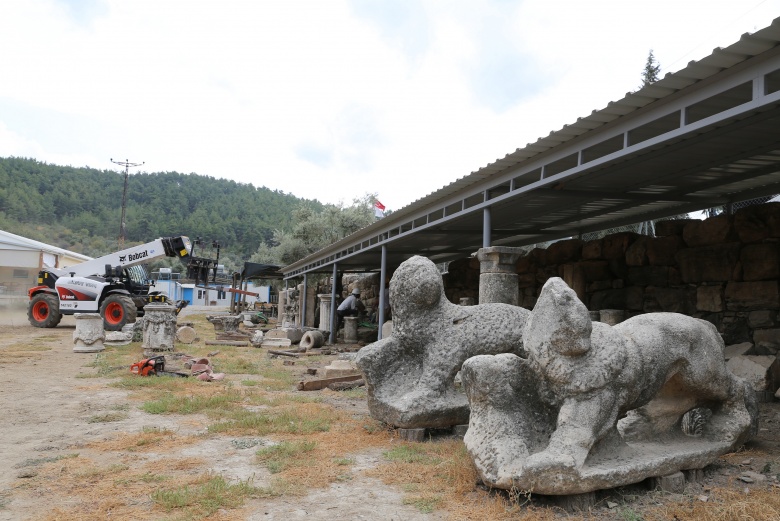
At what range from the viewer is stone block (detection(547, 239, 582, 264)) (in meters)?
9.16

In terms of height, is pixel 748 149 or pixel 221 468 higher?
pixel 748 149

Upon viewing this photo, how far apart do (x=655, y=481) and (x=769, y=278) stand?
4.30 meters

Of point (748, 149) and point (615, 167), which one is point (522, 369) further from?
point (748, 149)

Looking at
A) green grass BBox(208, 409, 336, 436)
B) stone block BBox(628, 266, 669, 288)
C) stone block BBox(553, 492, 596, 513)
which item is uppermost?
stone block BBox(628, 266, 669, 288)

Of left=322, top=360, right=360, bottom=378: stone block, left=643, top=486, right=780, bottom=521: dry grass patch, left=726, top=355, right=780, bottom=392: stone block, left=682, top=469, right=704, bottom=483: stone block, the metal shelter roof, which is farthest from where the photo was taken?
left=322, top=360, right=360, bottom=378: stone block

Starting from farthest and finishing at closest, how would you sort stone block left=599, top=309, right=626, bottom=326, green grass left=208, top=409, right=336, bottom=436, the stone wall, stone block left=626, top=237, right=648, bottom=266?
stone block left=626, top=237, right=648, bottom=266, stone block left=599, top=309, right=626, bottom=326, the stone wall, green grass left=208, top=409, right=336, bottom=436

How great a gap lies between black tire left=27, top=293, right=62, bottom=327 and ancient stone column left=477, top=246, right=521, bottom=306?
14249 mm

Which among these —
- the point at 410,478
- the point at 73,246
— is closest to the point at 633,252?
the point at 410,478

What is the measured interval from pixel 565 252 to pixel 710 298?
2.68 m

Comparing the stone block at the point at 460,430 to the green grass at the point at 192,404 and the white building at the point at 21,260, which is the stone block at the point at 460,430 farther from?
the white building at the point at 21,260

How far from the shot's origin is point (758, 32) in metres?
3.33

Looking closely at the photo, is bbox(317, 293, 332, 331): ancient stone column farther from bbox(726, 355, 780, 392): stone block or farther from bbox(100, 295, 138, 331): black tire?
bbox(726, 355, 780, 392): stone block

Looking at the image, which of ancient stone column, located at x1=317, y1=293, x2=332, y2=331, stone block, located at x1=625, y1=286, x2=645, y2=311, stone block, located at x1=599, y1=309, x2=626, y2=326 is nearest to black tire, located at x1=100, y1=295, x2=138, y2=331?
ancient stone column, located at x1=317, y1=293, x2=332, y2=331

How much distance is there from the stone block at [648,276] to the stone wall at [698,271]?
14 millimetres
